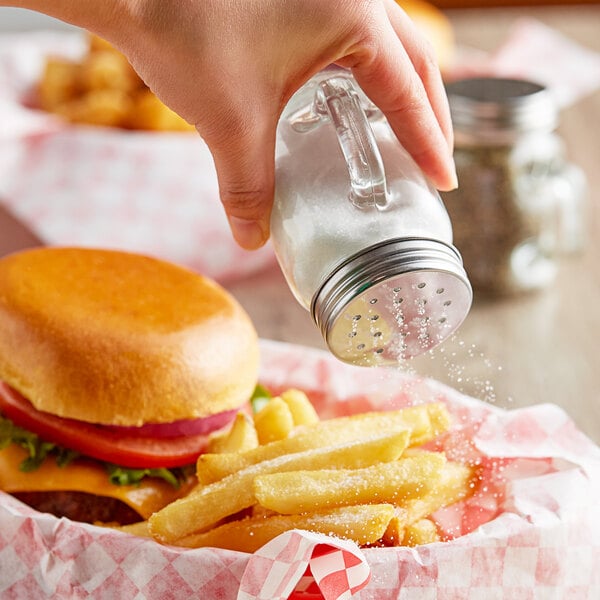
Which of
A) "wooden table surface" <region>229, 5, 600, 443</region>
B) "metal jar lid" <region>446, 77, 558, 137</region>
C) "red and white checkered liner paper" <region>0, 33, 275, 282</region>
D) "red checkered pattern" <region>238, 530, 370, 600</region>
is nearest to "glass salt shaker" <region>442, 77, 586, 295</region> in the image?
"metal jar lid" <region>446, 77, 558, 137</region>

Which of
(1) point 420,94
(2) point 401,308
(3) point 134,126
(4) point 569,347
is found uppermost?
(1) point 420,94

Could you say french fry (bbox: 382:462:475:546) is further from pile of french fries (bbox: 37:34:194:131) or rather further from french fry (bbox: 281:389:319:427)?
pile of french fries (bbox: 37:34:194:131)

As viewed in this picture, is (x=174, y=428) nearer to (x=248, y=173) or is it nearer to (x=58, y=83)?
(x=248, y=173)

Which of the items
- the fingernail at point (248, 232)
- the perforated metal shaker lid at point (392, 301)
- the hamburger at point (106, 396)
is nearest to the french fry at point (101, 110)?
the hamburger at point (106, 396)

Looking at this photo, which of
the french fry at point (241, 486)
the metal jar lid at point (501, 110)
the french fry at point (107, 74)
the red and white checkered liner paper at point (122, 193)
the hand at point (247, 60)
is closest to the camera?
the hand at point (247, 60)

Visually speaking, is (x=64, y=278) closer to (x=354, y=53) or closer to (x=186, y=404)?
(x=186, y=404)

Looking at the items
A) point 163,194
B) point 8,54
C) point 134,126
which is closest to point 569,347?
point 163,194

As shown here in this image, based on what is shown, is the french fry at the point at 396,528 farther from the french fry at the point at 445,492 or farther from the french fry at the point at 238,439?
the french fry at the point at 238,439
